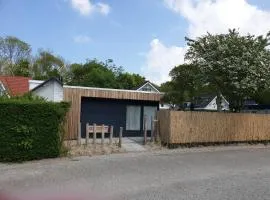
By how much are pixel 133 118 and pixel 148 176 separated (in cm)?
1475

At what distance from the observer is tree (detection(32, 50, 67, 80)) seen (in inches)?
2761

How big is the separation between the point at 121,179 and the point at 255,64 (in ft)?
44.8

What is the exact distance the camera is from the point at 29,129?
58.2ft

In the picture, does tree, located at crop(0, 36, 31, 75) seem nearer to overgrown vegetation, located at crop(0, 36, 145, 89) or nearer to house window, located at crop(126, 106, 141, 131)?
overgrown vegetation, located at crop(0, 36, 145, 89)

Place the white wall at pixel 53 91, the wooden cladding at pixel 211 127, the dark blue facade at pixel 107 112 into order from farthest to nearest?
the white wall at pixel 53 91 < the dark blue facade at pixel 107 112 < the wooden cladding at pixel 211 127

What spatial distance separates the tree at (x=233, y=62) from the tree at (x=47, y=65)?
45755 mm

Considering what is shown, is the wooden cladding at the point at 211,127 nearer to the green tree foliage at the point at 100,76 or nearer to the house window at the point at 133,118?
the house window at the point at 133,118

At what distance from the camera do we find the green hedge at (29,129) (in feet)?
57.3

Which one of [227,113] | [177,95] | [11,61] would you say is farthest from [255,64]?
[11,61]

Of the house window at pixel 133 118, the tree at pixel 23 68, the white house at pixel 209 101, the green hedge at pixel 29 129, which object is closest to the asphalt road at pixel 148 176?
the green hedge at pixel 29 129

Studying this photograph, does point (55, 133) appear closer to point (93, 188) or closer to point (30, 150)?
point (30, 150)

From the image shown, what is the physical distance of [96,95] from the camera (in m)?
26.8

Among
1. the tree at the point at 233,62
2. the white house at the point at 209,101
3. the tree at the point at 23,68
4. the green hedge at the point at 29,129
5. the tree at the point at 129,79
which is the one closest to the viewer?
the green hedge at the point at 29,129

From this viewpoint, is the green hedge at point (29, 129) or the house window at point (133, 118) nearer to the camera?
the green hedge at point (29, 129)
